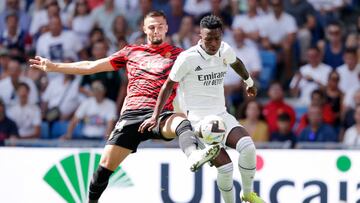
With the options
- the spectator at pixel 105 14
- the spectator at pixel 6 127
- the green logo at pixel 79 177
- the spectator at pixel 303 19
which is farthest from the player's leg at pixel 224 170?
the spectator at pixel 105 14

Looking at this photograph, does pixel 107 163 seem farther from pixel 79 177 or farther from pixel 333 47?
pixel 333 47

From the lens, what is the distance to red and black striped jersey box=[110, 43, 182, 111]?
10.6 metres

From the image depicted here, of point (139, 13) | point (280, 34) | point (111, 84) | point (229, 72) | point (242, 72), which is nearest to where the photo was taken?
point (242, 72)

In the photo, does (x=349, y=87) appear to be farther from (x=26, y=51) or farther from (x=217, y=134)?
(x=217, y=134)

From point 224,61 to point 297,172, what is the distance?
221 cm

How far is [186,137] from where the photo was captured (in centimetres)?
1003

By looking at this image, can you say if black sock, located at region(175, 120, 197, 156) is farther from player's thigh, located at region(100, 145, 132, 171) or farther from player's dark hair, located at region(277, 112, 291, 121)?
player's dark hair, located at region(277, 112, 291, 121)

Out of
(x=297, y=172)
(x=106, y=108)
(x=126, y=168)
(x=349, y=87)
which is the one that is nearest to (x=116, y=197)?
(x=126, y=168)

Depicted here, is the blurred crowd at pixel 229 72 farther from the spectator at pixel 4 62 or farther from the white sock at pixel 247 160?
the white sock at pixel 247 160

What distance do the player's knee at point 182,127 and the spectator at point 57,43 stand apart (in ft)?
21.4

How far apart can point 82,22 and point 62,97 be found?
1.42 meters

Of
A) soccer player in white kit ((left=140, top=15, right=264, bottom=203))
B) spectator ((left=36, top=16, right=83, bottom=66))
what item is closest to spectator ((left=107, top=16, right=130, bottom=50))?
spectator ((left=36, top=16, right=83, bottom=66))

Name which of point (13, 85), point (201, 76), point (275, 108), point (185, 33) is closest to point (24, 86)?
point (13, 85)

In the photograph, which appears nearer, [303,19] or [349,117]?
[349,117]
